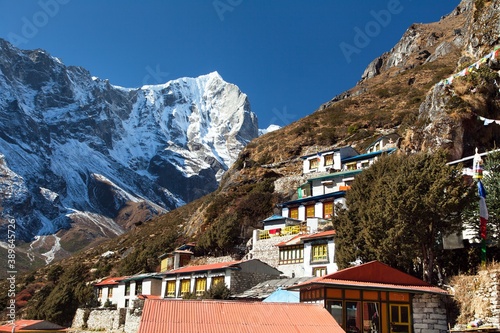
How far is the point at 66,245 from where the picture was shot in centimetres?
18838

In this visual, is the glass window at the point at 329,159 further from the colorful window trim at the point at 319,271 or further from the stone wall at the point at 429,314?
the stone wall at the point at 429,314

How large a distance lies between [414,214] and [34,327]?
38807mm

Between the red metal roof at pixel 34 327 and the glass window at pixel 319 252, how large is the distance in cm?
2818

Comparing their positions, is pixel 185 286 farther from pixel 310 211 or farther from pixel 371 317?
pixel 371 317

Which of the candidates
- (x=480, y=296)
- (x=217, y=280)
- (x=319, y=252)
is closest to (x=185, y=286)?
(x=217, y=280)

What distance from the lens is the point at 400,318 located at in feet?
73.3

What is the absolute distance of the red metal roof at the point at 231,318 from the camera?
16547mm

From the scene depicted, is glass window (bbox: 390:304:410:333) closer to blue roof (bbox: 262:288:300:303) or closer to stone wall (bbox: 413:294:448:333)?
stone wall (bbox: 413:294:448:333)

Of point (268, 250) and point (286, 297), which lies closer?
point (286, 297)

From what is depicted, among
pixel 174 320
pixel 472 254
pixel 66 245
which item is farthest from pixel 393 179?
pixel 66 245

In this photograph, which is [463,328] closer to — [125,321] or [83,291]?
[125,321]

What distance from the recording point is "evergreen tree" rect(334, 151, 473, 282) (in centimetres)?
2541

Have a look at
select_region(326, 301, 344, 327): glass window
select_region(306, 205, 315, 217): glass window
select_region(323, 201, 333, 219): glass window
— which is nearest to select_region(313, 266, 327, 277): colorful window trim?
select_region(323, 201, 333, 219): glass window

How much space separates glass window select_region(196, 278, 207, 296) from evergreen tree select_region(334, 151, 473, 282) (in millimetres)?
16819
